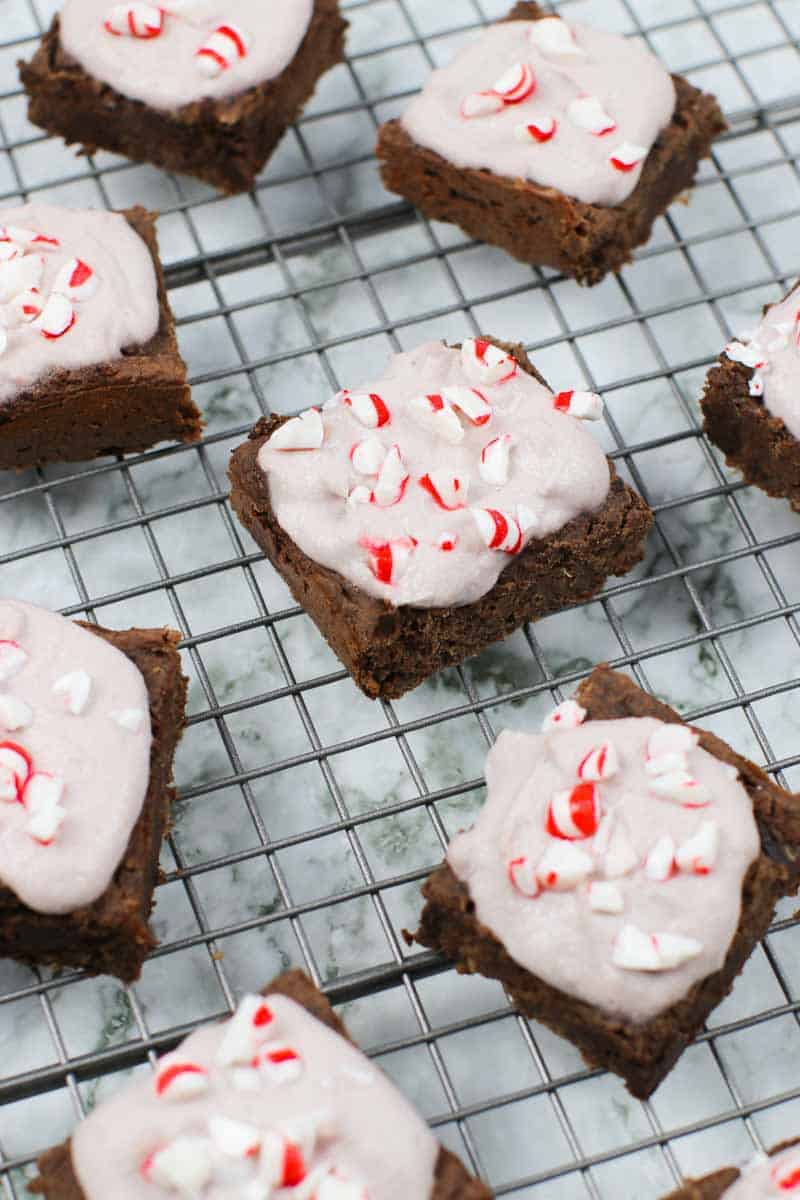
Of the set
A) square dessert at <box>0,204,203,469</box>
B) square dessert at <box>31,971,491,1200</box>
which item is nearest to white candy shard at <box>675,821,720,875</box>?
square dessert at <box>31,971,491,1200</box>

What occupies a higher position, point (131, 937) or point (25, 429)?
point (25, 429)

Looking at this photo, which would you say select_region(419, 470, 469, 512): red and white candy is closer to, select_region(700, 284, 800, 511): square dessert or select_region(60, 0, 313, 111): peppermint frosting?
select_region(700, 284, 800, 511): square dessert

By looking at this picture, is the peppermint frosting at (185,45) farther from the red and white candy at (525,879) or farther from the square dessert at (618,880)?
the red and white candy at (525,879)

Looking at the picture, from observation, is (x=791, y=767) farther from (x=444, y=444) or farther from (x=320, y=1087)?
(x=320, y=1087)

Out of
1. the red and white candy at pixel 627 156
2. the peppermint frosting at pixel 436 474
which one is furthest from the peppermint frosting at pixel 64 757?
the red and white candy at pixel 627 156

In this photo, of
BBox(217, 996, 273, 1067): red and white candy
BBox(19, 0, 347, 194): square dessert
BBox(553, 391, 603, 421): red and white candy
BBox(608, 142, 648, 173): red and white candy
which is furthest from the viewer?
BBox(19, 0, 347, 194): square dessert

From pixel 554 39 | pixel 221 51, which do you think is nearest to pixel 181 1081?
pixel 221 51

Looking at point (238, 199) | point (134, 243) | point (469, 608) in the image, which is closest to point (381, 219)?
point (238, 199)
